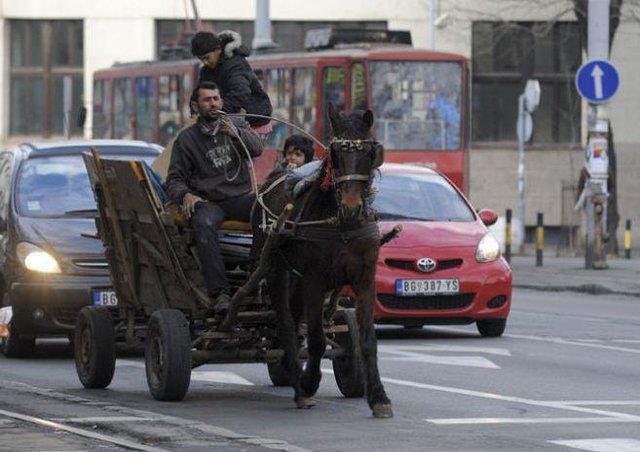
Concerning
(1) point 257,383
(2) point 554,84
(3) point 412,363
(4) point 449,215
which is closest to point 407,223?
(4) point 449,215

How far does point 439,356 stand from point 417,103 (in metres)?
19.4

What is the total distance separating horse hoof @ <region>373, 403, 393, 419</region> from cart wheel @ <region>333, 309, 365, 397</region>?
1.21 meters

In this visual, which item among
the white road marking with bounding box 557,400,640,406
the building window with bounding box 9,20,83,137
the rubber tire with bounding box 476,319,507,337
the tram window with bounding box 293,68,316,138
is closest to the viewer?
the white road marking with bounding box 557,400,640,406

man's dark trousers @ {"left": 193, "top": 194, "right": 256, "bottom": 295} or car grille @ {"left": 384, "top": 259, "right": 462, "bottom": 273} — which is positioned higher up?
man's dark trousers @ {"left": 193, "top": 194, "right": 256, "bottom": 295}

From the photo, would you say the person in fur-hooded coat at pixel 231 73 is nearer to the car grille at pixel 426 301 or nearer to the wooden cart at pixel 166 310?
the wooden cart at pixel 166 310

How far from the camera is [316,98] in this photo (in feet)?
117

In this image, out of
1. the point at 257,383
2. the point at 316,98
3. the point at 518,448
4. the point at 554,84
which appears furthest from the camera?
the point at 554,84

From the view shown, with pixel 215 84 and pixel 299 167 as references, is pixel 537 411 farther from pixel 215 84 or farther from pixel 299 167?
pixel 215 84

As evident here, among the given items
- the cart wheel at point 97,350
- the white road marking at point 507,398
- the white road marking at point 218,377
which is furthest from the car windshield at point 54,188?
the white road marking at point 507,398

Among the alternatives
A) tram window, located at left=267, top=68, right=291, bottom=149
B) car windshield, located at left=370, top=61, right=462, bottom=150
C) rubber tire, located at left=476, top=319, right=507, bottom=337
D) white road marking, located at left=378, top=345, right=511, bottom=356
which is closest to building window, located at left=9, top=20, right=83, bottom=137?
tram window, located at left=267, top=68, right=291, bottom=149

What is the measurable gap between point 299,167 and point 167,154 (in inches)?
66.1

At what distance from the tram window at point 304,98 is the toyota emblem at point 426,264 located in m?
16.3

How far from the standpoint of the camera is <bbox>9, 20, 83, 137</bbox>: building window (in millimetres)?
53375

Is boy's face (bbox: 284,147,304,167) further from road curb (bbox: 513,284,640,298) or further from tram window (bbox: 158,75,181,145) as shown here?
tram window (bbox: 158,75,181,145)
